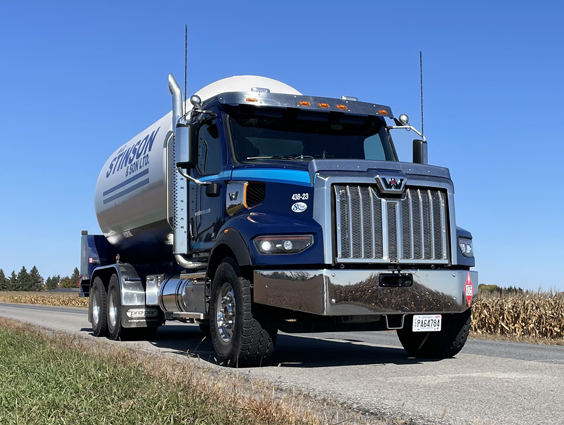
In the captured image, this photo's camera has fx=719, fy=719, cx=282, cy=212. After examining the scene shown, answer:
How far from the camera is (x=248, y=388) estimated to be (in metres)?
6.08

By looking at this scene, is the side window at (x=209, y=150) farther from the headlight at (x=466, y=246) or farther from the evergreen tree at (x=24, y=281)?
the evergreen tree at (x=24, y=281)

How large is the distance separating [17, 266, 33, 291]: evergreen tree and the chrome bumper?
176616 mm

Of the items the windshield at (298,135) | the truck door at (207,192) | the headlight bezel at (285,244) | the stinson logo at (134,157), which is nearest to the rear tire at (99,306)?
the stinson logo at (134,157)

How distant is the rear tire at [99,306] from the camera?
1320 centimetres

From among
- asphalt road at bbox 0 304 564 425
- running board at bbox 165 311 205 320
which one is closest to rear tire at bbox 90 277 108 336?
running board at bbox 165 311 205 320

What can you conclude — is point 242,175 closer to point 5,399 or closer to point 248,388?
point 248,388

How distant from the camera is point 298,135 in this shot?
8969mm

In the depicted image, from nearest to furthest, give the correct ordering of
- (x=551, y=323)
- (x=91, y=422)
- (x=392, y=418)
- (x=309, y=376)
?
(x=91, y=422), (x=392, y=418), (x=309, y=376), (x=551, y=323)

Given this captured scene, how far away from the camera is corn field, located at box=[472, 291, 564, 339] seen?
18.2 meters

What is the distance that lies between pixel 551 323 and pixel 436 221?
11.8 meters

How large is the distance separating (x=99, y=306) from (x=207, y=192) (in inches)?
218

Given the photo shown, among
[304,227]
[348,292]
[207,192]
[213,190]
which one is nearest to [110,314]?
[207,192]

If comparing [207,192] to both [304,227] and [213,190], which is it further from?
[304,227]

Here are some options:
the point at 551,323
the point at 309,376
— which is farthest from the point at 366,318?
the point at 551,323
